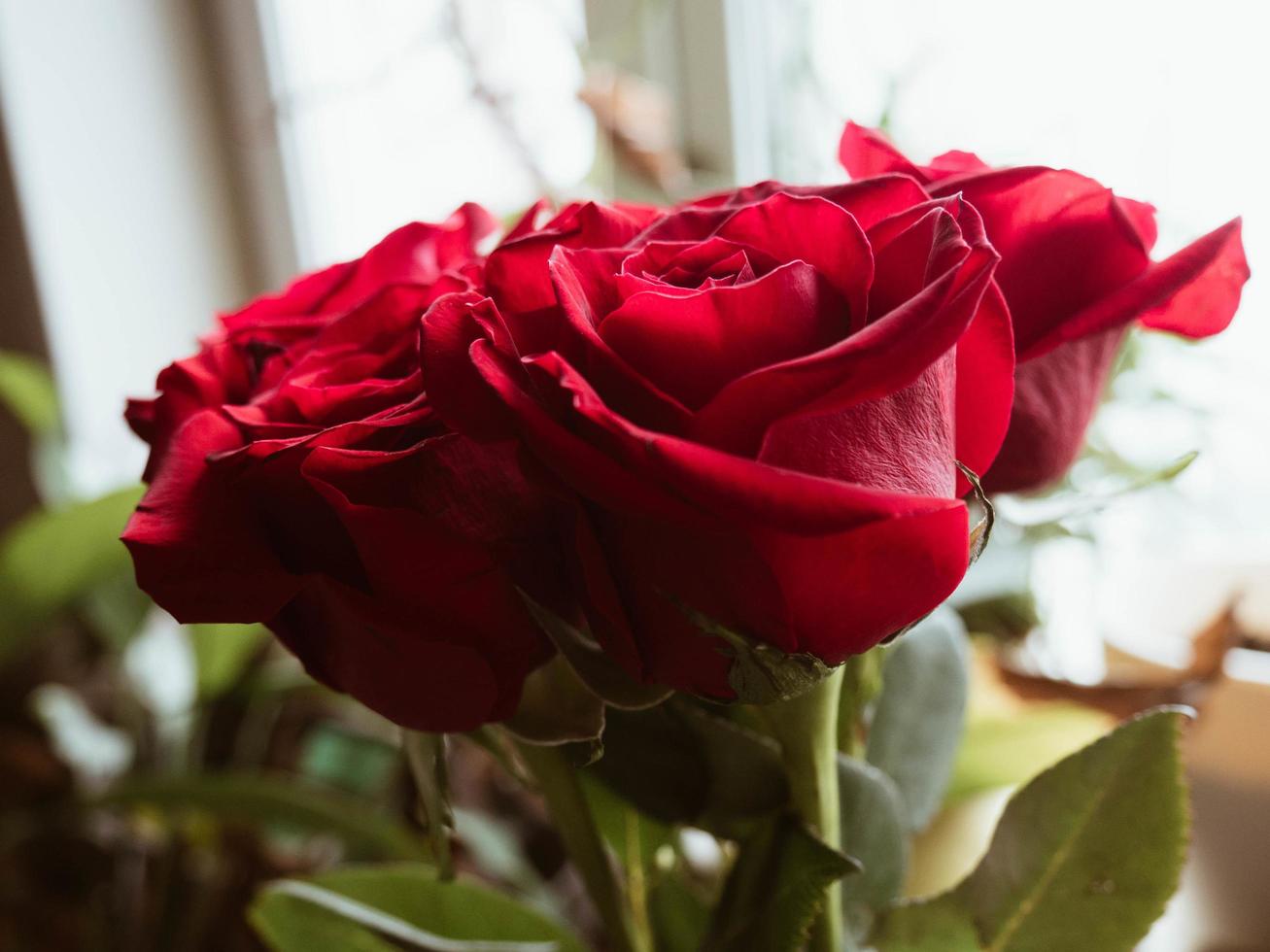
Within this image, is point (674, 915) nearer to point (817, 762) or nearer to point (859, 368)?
point (817, 762)

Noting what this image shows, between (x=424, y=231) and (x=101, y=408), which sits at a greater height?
(x=424, y=231)

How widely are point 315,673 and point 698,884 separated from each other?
0.69 ft

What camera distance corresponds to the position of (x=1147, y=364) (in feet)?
2.08

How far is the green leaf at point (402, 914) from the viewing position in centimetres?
32

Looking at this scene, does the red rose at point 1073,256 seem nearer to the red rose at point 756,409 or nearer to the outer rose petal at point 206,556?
Result: the red rose at point 756,409

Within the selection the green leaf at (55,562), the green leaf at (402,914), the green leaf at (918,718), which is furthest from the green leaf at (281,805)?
the green leaf at (918,718)

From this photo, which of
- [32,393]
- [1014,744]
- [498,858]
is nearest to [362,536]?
[1014,744]

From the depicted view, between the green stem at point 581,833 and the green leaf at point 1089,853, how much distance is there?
0.22ft

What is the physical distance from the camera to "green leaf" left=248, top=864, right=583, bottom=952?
32cm

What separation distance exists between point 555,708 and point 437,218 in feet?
3.26

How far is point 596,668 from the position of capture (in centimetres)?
20

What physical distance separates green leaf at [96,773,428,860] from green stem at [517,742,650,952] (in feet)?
1.16

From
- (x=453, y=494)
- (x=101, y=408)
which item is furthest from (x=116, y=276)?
(x=453, y=494)

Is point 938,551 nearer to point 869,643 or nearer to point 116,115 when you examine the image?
point 869,643
